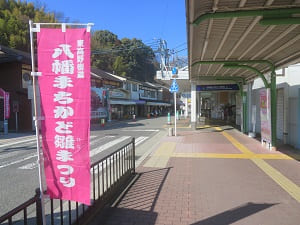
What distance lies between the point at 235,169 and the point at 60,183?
5542mm

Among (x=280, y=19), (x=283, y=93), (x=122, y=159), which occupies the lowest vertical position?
(x=122, y=159)

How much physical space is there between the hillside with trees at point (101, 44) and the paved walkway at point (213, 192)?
22.0 m

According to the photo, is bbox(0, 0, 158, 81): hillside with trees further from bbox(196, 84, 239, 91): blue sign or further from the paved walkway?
the paved walkway

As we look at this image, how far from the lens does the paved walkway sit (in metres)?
4.23

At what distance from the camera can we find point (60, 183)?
302 cm

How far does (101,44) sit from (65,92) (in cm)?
5875

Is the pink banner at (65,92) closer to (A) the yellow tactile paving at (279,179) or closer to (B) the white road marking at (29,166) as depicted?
(A) the yellow tactile paving at (279,179)

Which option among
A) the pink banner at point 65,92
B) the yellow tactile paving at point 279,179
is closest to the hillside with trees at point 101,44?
the yellow tactile paving at point 279,179

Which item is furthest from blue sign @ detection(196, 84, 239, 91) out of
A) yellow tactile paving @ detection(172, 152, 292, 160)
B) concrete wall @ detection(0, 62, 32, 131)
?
concrete wall @ detection(0, 62, 32, 131)

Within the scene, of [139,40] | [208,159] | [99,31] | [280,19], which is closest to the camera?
[280,19]

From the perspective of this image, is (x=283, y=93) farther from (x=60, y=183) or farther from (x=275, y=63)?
(x=60, y=183)

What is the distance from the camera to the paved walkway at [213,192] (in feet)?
13.9

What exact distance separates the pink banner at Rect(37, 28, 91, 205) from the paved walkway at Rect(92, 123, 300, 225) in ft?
5.81

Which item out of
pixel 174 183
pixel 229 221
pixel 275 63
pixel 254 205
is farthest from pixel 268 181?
pixel 275 63
